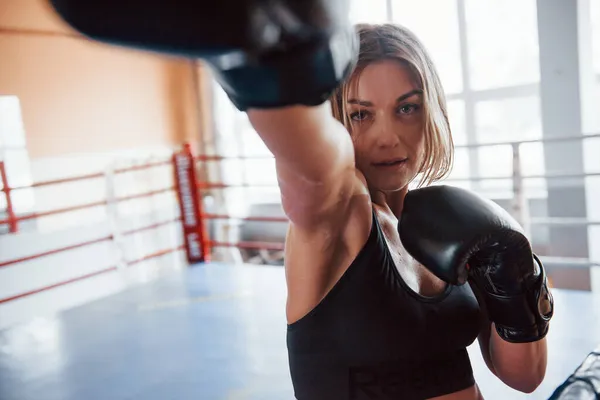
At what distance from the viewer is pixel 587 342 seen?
2.04 meters

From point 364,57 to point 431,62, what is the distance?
0.11 metres

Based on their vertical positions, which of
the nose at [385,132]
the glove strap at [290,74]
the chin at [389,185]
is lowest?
the chin at [389,185]

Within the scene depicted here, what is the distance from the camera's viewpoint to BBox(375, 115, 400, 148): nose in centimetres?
74

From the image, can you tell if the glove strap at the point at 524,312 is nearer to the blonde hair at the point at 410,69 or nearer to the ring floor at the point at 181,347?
the blonde hair at the point at 410,69

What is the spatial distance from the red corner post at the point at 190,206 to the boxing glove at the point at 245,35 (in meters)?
3.47

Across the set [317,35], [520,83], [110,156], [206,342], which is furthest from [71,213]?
[317,35]

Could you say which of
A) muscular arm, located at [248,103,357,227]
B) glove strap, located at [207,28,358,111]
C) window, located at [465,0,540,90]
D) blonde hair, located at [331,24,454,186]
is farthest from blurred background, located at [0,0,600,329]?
glove strap, located at [207,28,358,111]

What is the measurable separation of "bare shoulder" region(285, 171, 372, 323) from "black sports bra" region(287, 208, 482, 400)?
0.01 m

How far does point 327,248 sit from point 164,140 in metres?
5.62

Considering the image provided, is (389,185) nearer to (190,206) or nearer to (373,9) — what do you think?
(190,206)

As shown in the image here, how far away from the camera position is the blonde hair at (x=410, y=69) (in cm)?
76

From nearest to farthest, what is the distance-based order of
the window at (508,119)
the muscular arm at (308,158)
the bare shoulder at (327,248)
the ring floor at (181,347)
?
the muscular arm at (308,158), the bare shoulder at (327,248), the ring floor at (181,347), the window at (508,119)

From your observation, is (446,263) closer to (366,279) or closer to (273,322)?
(366,279)

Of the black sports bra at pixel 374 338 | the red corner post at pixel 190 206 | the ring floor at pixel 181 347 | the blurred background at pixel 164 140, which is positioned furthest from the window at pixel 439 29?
the black sports bra at pixel 374 338
